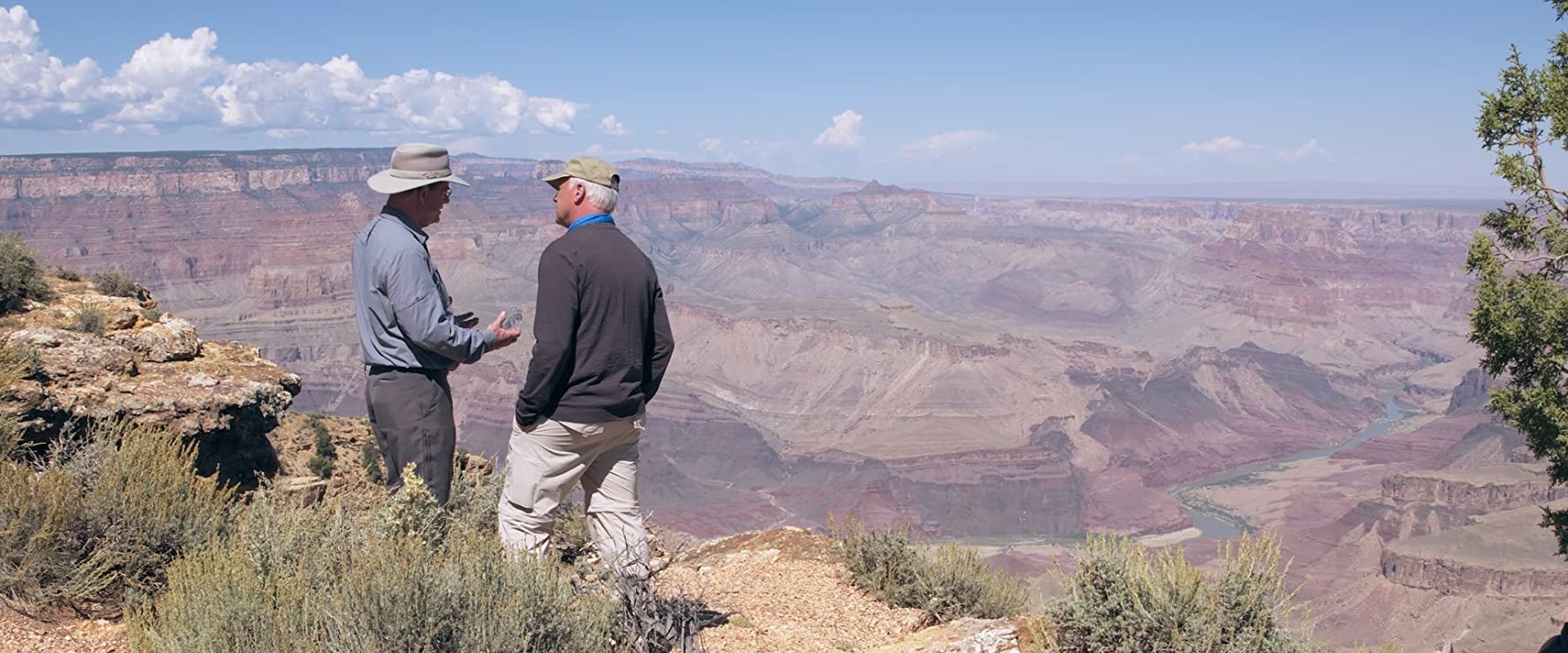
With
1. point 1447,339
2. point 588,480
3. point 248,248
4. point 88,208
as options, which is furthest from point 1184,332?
point 588,480

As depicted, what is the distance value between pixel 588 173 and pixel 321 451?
7.95 metres

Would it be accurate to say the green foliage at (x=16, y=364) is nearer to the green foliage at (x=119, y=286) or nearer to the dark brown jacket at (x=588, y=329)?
the dark brown jacket at (x=588, y=329)

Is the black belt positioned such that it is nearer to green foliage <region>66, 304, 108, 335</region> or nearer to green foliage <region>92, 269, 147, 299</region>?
green foliage <region>66, 304, 108, 335</region>

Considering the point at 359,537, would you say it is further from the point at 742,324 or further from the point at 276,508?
the point at 742,324

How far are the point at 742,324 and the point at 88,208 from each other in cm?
8550

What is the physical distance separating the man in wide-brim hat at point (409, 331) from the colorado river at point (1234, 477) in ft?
204

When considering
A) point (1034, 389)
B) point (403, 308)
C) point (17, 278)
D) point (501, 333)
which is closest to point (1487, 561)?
point (501, 333)

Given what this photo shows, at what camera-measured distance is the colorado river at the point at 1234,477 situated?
247ft

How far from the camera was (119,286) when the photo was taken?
43.3 ft

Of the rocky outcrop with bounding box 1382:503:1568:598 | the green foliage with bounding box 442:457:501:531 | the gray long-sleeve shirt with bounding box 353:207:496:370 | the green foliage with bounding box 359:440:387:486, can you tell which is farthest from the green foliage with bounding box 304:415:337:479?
the rocky outcrop with bounding box 1382:503:1568:598

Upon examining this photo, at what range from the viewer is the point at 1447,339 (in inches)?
5896

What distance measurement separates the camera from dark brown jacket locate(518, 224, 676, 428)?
4168 millimetres

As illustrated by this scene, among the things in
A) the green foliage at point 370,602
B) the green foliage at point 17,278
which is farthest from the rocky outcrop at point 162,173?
the green foliage at point 370,602

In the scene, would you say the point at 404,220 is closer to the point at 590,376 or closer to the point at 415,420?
the point at 415,420
